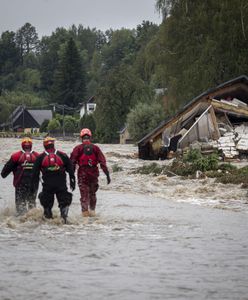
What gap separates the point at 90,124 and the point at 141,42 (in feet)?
197

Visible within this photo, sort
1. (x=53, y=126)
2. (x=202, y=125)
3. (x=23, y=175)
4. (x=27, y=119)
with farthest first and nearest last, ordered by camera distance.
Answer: (x=27, y=119)
(x=53, y=126)
(x=202, y=125)
(x=23, y=175)

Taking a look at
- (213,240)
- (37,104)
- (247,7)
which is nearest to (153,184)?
(213,240)

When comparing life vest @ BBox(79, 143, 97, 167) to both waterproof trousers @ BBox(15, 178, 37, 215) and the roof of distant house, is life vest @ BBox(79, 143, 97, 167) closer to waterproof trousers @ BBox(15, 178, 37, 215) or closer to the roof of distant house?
waterproof trousers @ BBox(15, 178, 37, 215)

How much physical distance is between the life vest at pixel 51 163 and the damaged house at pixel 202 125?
663 inches

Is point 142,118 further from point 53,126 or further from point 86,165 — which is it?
point 53,126

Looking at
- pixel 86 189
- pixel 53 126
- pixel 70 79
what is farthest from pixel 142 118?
pixel 70 79

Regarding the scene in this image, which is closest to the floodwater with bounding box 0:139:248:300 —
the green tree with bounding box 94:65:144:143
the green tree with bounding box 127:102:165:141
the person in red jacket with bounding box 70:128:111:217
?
the person in red jacket with bounding box 70:128:111:217

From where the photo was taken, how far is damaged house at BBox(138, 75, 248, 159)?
101 ft

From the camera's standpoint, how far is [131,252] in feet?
34.4

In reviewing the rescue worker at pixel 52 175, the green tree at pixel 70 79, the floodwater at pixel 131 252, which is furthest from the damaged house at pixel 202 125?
the green tree at pixel 70 79

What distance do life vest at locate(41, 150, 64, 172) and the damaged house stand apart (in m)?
16.8

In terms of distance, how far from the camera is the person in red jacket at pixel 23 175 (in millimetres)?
13891

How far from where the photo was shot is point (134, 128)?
6025 cm

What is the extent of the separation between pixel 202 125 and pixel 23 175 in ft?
59.3
